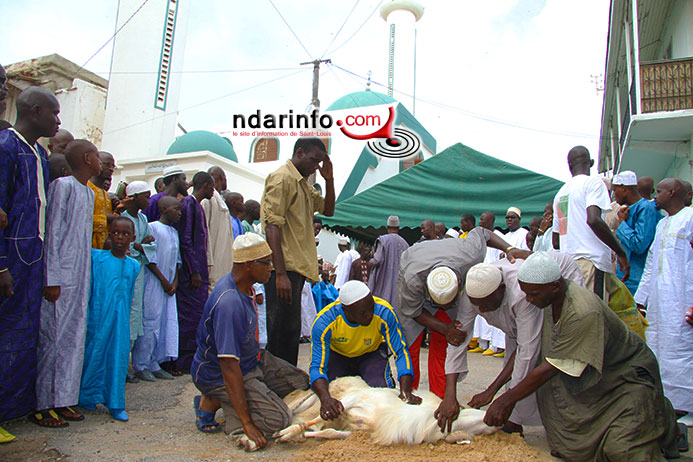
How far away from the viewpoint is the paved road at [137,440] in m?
2.61

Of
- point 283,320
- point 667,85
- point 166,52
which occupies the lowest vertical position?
point 283,320

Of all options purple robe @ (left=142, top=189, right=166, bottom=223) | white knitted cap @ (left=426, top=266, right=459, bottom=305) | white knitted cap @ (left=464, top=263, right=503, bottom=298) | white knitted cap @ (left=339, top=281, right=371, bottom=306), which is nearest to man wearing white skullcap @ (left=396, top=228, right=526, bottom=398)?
white knitted cap @ (left=426, top=266, right=459, bottom=305)

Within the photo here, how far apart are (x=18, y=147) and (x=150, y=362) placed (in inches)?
87.8

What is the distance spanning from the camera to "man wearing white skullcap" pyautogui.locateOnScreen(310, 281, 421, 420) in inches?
128

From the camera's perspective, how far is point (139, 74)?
831 inches

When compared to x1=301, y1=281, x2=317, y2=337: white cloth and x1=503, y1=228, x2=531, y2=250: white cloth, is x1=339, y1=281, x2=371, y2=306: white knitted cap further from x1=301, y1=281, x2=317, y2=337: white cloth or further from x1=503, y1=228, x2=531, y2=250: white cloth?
x1=301, y1=281, x2=317, y2=337: white cloth

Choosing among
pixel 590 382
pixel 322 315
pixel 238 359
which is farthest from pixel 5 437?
pixel 590 382

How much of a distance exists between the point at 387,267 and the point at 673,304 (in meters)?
3.66

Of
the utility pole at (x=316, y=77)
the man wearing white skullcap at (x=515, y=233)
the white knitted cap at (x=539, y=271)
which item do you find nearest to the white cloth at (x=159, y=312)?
the white knitted cap at (x=539, y=271)

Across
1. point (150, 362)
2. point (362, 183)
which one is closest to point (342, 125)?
point (362, 183)

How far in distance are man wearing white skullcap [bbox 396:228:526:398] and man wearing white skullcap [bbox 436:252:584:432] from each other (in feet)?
0.50

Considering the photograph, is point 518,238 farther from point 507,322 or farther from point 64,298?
point 64,298

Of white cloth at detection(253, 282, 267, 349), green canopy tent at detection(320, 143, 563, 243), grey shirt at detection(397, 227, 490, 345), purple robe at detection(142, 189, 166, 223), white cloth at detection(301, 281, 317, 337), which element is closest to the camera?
grey shirt at detection(397, 227, 490, 345)

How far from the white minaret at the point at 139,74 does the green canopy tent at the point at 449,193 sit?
15.0 metres
